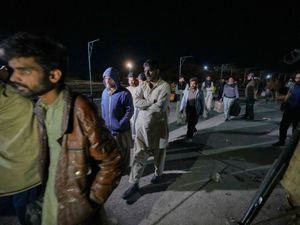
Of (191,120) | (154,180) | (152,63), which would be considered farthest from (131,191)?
(191,120)

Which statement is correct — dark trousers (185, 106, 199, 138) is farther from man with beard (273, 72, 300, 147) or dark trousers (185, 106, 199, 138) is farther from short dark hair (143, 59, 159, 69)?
short dark hair (143, 59, 159, 69)

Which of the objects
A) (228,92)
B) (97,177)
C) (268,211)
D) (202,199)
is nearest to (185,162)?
(202,199)

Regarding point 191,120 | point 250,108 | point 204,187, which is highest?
point 191,120

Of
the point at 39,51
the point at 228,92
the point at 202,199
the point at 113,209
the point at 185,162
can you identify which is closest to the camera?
the point at 39,51

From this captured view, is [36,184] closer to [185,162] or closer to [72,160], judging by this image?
[72,160]

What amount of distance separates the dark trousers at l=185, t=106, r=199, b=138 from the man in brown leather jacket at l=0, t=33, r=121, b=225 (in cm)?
546

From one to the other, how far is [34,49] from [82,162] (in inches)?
30.0

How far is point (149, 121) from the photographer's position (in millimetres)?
3975

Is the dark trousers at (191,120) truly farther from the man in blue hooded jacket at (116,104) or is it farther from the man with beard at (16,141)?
the man with beard at (16,141)

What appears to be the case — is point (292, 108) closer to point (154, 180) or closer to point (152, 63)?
point (154, 180)

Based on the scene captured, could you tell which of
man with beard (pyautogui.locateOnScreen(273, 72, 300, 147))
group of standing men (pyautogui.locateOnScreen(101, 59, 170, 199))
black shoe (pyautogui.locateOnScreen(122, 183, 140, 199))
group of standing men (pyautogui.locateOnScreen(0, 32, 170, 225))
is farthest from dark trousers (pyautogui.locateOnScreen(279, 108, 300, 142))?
group of standing men (pyautogui.locateOnScreen(0, 32, 170, 225))

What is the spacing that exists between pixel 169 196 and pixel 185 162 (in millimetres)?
1557

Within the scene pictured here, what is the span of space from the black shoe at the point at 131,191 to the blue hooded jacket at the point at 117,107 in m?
0.97

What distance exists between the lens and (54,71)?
1.55 metres
